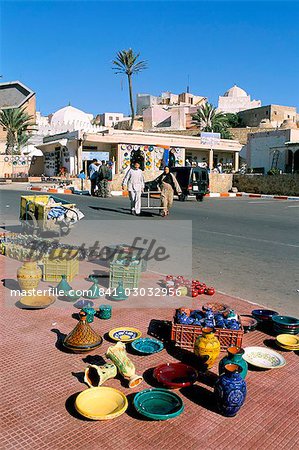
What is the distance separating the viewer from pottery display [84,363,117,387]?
11.7ft

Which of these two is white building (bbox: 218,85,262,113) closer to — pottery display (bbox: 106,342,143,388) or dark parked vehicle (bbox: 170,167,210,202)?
dark parked vehicle (bbox: 170,167,210,202)

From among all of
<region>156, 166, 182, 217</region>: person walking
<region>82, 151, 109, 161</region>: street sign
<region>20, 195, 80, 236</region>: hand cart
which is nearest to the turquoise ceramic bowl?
<region>20, 195, 80, 236</region>: hand cart

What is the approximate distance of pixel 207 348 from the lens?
154 inches

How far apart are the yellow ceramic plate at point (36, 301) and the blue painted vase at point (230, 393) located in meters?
2.78

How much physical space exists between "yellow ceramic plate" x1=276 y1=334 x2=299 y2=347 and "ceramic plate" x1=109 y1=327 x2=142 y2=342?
1511 millimetres

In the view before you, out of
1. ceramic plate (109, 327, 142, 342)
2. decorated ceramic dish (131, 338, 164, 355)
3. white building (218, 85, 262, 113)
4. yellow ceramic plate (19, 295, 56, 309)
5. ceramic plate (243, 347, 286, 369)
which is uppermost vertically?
white building (218, 85, 262, 113)

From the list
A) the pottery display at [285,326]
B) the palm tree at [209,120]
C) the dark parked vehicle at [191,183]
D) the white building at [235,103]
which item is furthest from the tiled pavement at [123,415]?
the white building at [235,103]

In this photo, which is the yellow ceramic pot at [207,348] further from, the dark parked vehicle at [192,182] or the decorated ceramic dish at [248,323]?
the dark parked vehicle at [192,182]

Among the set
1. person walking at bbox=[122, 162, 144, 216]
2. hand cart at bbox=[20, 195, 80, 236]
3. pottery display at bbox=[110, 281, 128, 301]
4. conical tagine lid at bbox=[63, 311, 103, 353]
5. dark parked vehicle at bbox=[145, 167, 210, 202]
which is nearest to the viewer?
conical tagine lid at bbox=[63, 311, 103, 353]

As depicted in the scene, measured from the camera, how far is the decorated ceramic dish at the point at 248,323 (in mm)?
4820

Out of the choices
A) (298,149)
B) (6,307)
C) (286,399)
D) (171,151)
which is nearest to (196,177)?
(171,151)

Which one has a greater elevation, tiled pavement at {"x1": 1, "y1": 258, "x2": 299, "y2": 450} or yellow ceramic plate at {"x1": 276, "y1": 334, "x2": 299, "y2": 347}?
yellow ceramic plate at {"x1": 276, "y1": 334, "x2": 299, "y2": 347}

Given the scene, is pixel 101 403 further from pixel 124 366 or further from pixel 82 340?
pixel 82 340

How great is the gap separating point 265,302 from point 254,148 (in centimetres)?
3636
